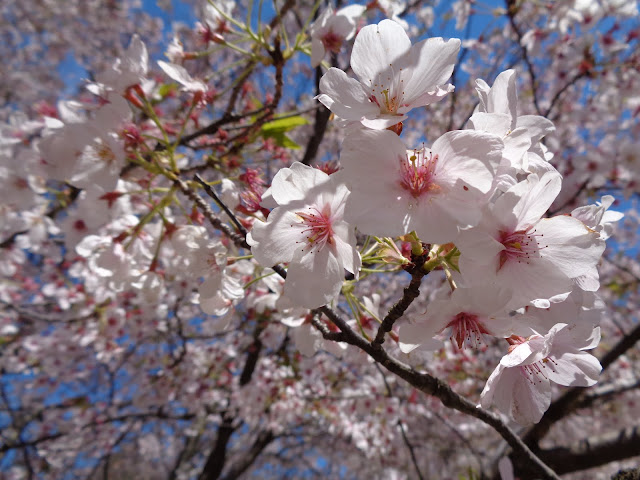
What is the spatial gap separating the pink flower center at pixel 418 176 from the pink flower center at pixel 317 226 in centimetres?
20

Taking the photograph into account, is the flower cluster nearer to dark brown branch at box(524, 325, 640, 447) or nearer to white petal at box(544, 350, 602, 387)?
white petal at box(544, 350, 602, 387)

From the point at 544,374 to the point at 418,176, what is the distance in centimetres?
62

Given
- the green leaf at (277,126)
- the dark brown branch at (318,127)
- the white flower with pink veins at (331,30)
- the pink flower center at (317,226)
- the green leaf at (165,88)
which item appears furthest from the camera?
the dark brown branch at (318,127)


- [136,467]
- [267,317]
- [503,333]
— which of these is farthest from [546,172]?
Answer: [136,467]

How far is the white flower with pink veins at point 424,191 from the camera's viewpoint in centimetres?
72

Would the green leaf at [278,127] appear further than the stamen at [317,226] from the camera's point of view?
Yes

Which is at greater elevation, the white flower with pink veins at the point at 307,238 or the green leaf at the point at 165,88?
Result: the white flower with pink veins at the point at 307,238

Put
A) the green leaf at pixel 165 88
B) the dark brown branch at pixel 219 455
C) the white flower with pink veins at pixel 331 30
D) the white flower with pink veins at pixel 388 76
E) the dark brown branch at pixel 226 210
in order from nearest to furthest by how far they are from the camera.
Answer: the white flower with pink veins at pixel 388 76
the dark brown branch at pixel 226 210
the white flower with pink veins at pixel 331 30
the green leaf at pixel 165 88
the dark brown branch at pixel 219 455

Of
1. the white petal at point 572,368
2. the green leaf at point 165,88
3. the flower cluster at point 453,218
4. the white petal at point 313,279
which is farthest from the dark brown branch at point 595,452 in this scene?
the green leaf at point 165,88

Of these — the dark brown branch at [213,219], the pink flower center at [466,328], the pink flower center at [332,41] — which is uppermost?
the pink flower center at [332,41]

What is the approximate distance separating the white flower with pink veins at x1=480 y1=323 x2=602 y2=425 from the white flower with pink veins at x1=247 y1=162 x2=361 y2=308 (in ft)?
1.47

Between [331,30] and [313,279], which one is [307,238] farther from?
[331,30]

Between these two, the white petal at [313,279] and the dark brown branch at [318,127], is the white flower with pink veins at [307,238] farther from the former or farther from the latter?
the dark brown branch at [318,127]

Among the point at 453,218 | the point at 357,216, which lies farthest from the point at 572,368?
the point at 357,216
